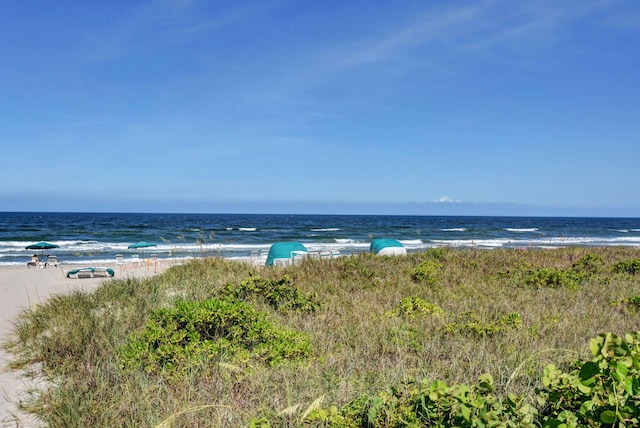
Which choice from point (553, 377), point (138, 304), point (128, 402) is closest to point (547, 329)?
point (553, 377)

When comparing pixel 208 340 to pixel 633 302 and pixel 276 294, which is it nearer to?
pixel 276 294

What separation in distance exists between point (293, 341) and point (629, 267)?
410 inches

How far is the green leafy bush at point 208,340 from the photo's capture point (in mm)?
4766

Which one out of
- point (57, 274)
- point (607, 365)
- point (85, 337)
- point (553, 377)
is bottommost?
point (57, 274)

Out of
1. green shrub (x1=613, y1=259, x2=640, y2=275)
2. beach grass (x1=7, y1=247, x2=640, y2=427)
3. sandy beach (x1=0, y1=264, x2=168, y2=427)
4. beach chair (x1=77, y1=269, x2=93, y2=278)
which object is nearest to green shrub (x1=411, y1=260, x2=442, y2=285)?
beach grass (x1=7, y1=247, x2=640, y2=427)

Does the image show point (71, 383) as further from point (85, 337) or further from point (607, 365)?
point (607, 365)

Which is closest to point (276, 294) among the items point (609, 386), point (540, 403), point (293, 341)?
point (293, 341)

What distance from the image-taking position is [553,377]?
277cm

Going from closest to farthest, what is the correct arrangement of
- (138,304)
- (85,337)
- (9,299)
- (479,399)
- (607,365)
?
1. (607,365)
2. (479,399)
3. (85,337)
4. (138,304)
5. (9,299)

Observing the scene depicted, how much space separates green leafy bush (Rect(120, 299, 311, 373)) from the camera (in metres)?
4.77

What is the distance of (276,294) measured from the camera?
763cm

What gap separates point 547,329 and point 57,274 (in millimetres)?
21756

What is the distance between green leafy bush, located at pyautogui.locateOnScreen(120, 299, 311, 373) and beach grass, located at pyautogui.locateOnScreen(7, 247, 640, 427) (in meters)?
0.02

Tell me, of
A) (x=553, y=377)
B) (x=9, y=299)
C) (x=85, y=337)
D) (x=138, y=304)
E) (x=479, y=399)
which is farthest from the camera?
(x=9, y=299)
